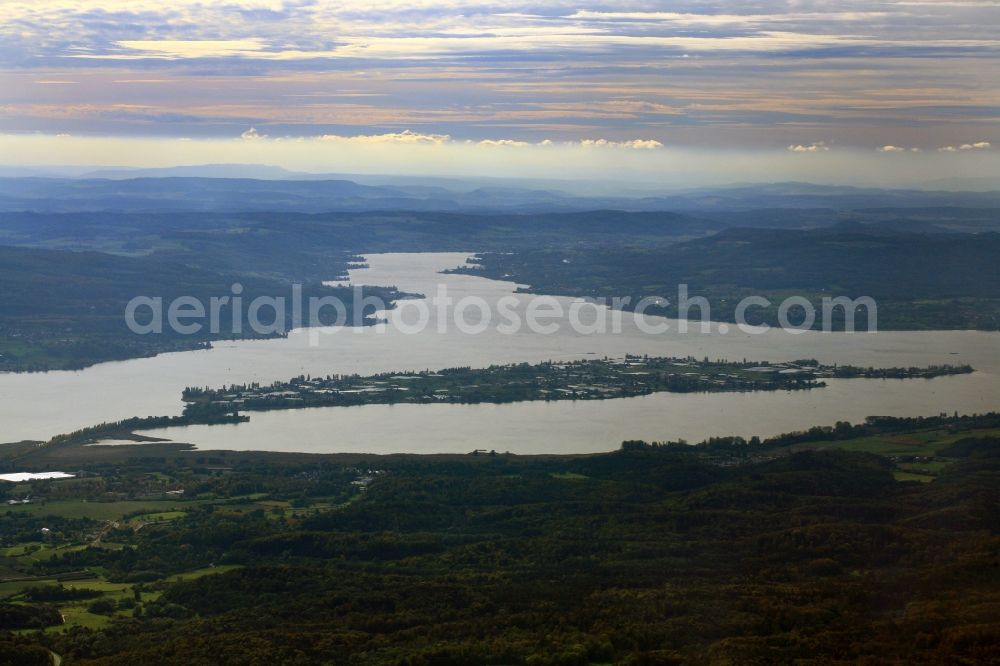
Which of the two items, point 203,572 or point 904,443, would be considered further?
point 904,443

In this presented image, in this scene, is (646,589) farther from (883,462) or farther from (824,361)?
(824,361)

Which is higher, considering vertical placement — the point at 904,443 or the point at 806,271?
the point at 806,271

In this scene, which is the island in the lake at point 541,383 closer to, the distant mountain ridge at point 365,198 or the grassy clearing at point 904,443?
the grassy clearing at point 904,443

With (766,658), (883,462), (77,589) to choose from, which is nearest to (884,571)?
(766,658)

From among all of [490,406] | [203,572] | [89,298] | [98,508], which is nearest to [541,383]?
[490,406]

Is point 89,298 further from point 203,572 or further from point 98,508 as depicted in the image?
point 203,572

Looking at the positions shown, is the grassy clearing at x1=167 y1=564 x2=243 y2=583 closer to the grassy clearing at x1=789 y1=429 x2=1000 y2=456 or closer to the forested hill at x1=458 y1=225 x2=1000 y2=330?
the grassy clearing at x1=789 y1=429 x2=1000 y2=456
